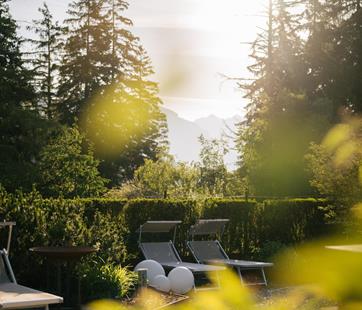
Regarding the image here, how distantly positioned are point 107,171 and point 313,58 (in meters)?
12.5

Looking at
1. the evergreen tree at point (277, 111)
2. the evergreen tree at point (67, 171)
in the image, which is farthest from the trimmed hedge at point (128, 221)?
the evergreen tree at point (277, 111)

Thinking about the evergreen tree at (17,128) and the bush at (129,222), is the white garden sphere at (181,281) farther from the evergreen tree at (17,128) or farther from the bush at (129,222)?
the evergreen tree at (17,128)

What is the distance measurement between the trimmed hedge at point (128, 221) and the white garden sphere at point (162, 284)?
72 centimetres

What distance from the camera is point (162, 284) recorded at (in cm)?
941

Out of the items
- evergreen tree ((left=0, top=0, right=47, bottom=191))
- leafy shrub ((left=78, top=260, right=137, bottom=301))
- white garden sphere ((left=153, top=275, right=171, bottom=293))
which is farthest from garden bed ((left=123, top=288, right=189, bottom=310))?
evergreen tree ((left=0, top=0, right=47, bottom=191))

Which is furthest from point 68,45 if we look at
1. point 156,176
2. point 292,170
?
point 292,170

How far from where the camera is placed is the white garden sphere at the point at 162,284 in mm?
9391

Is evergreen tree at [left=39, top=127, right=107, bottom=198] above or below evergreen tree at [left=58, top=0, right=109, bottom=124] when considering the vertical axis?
below

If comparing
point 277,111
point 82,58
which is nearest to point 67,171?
point 277,111

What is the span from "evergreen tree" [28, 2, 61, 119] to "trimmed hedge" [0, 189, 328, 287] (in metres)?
22.9

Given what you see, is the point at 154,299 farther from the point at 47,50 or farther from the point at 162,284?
the point at 47,50

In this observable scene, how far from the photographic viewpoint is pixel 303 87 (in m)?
30.9

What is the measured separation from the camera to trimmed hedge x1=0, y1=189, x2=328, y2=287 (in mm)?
8680

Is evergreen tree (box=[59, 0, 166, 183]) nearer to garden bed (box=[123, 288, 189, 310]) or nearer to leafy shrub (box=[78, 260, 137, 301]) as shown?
garden bed (box=[123, 288, 189, 310])
